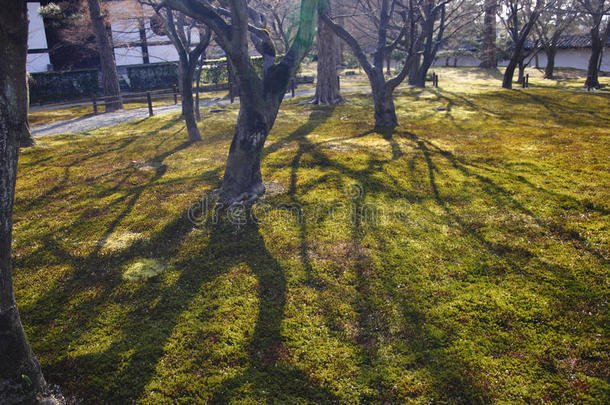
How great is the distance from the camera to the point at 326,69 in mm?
19266

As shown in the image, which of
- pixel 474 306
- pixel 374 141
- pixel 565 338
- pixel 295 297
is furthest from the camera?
pixel 374 141

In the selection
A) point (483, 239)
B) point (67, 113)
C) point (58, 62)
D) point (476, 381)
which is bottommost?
point (476, 381)

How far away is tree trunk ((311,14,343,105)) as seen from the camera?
1903 cm

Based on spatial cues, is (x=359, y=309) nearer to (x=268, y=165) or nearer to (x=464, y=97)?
(x=268, y=165)

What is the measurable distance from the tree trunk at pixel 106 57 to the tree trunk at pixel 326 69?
35.3 feet

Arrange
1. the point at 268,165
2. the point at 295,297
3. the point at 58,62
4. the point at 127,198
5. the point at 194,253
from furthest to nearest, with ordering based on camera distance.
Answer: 1. the point at 58,62
2. the point at 268,165
3. the point at 127,198
4. the point at 194,253
5. the point at 295,297

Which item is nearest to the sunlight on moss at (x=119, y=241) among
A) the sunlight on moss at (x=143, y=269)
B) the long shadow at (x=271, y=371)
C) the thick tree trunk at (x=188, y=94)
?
the sunlight on moss at (x=143, y=269)

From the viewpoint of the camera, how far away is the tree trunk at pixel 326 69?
19031mm

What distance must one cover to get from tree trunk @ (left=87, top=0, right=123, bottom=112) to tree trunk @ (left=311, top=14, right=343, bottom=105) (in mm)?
10766

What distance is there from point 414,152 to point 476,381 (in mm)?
7938

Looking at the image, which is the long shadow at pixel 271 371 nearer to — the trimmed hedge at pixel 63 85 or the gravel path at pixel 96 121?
the gravel path at pixel 96 121

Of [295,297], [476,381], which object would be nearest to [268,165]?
[295,297]

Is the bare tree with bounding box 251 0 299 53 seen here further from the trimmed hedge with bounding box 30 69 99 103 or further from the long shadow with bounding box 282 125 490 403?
the long shadow with bounding box 282 125 490 403

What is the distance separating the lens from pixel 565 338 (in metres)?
3.89
